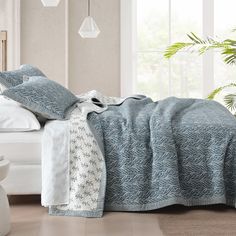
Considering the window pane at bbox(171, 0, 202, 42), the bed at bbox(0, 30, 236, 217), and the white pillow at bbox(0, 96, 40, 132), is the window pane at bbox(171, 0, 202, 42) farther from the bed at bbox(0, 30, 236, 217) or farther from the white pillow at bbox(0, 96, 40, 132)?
the white pillow at bbox(0, 96, 40, 132)

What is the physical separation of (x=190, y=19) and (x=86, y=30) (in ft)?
6.75

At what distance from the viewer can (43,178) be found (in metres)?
3.42

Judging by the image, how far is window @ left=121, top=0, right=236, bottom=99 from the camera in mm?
7438

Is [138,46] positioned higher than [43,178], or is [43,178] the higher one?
[138,46]

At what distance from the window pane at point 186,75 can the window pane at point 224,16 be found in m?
A: 0.43

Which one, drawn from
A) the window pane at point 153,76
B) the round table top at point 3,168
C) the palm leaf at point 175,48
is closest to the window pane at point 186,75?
the window pane at point 153,76

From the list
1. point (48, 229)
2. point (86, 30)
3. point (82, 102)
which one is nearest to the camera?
point (48, 229)

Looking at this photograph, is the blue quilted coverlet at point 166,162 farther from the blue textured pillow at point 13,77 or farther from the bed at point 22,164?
the blue textured pillow at point 13,77

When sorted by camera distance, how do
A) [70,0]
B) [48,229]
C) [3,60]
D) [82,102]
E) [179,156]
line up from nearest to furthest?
[48,229], [179,156], [82,102], [3,60], [70,0]

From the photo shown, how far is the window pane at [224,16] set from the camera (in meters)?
7.45

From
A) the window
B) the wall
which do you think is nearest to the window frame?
the window

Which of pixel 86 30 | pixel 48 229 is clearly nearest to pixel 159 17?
pixel 86 30

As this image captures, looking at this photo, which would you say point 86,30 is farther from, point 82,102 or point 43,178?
point 43,178

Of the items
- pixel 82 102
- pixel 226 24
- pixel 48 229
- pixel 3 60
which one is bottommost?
pixel 48 229
